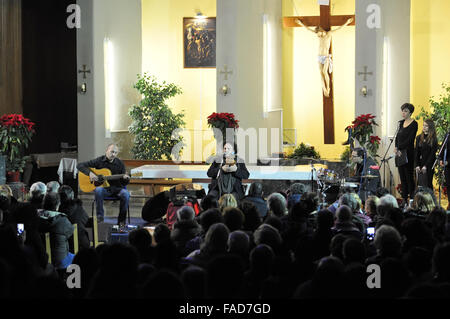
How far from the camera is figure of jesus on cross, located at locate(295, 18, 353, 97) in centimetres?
1559

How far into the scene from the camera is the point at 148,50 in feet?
55.5

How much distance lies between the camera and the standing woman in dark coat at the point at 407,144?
11031 millimetres

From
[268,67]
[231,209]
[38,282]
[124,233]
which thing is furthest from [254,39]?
[38,282]

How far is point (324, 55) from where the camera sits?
51.8 ft

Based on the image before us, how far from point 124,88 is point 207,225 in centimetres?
904

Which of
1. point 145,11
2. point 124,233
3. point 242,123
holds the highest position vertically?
point 145,11

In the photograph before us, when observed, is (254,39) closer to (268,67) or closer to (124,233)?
(268,67)

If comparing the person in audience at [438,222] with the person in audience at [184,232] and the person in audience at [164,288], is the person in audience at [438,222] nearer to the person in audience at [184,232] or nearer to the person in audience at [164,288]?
the person in audience at [184,232]

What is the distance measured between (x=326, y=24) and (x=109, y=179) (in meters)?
6.58

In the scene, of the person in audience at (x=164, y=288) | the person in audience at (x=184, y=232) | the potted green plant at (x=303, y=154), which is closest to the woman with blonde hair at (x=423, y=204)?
the person in audience at (x=184, y=232)

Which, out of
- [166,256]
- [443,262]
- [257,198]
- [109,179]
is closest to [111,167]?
[109,179]

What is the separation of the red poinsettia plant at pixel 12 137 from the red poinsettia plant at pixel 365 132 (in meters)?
4.95

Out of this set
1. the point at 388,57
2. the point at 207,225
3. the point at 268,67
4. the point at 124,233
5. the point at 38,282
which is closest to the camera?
the point at 38,282

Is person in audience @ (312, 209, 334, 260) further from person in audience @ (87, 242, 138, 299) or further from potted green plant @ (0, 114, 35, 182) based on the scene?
potted green plant @ (0, 114, 35, 182)
